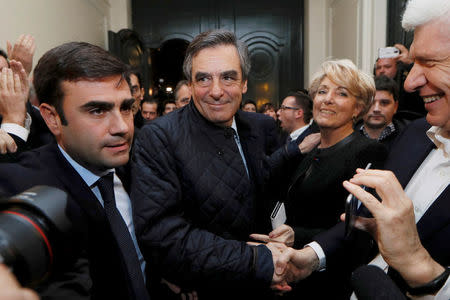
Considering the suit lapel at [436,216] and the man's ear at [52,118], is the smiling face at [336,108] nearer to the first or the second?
the suit lapel at [436,216]

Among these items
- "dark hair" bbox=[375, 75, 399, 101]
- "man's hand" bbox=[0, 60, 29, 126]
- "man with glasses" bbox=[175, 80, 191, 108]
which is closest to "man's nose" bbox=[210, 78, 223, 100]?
"man's hand" bbox=[0, 60, 29, 126]

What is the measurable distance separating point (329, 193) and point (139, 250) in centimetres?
96

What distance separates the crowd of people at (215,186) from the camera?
2.91 ft

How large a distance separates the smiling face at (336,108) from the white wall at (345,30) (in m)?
3.26

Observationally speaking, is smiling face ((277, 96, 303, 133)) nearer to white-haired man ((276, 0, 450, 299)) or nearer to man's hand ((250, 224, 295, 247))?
man's hand ((250, 224, 295, 247))

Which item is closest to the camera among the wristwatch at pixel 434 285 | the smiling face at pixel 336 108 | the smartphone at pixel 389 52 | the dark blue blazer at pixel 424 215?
the wristwatch at pixel 434 285

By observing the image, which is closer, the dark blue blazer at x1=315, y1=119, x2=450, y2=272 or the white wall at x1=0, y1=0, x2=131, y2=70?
the dark blue blazer at x1=315, y1=119, x2=450, y2=272

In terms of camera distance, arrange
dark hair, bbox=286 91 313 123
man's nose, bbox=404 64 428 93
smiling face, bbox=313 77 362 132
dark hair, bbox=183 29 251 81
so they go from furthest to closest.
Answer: dark hair, bbox=286 91 313 123, smiling face, bbox=313 77 362 132, dark hair, bbox=183 29 251 81, man's nose, bbox=404 64 428 93

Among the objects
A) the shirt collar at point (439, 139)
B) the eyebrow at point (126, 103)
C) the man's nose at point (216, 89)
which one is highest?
the man's nose at point (216, 89)

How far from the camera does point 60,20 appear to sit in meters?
4.61

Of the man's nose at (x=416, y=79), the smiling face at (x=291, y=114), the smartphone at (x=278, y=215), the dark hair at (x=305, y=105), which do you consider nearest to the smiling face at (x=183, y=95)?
the smiling face at (x=291, y=114)

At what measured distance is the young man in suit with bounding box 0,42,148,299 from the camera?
0.99 metres

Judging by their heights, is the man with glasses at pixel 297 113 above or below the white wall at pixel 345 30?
below

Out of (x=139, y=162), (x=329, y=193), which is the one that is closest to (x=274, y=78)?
(x=329, y=193)
